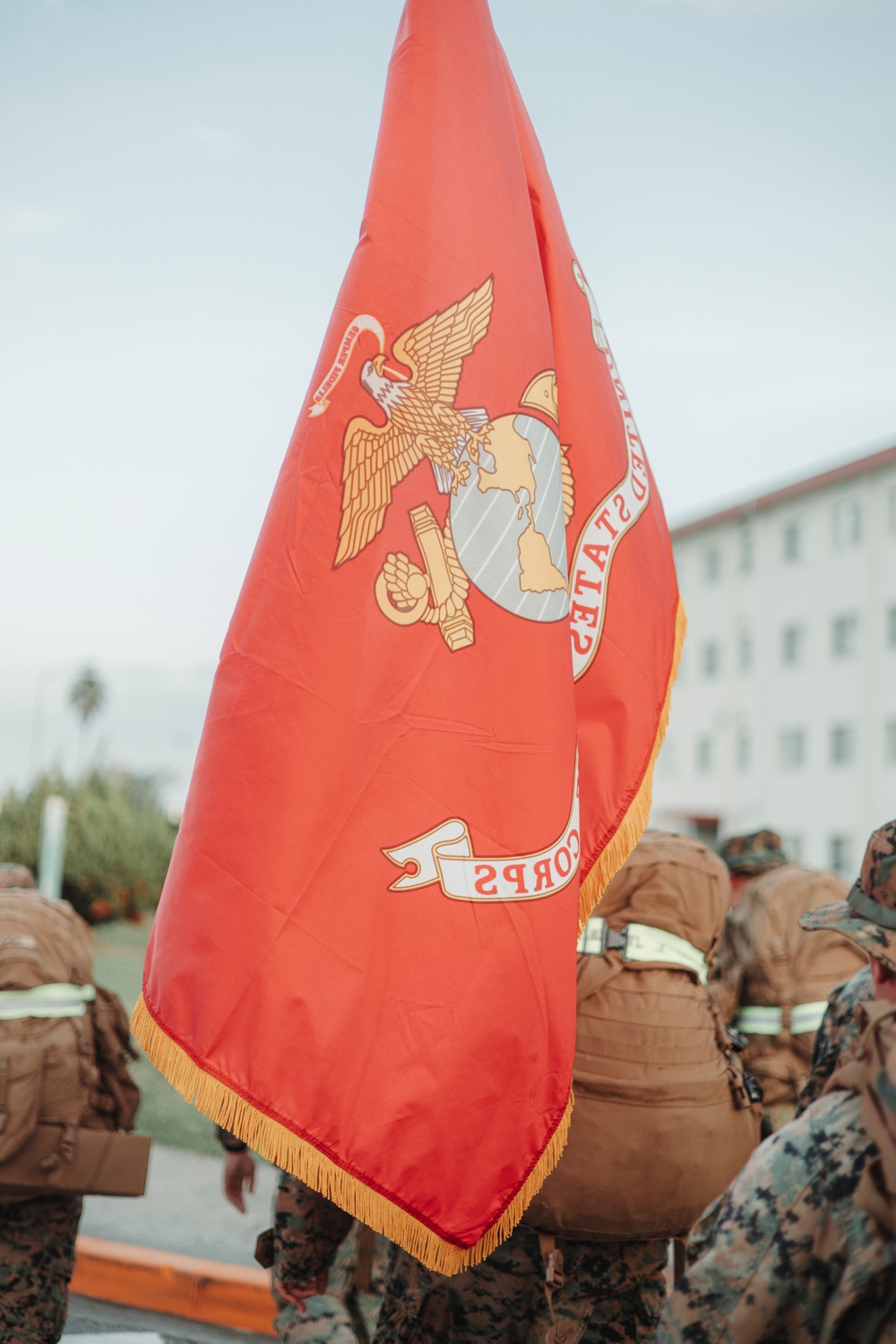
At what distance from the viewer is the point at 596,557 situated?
125 inches

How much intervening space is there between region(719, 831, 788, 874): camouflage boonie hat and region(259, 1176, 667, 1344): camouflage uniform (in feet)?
8.38

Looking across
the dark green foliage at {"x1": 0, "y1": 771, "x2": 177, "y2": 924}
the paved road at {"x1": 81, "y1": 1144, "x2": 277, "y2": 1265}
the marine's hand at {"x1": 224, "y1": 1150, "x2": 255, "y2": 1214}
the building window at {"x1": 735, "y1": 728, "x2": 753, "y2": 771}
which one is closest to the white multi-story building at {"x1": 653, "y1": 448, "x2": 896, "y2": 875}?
the building window at {"x1": 735, "y1": 728, "x2": 753, "y2": 771}

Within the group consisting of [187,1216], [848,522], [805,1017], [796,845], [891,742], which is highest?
[848,522]

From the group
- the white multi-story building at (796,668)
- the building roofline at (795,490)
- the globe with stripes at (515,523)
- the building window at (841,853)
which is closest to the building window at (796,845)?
the white multi-story building at (796,668)

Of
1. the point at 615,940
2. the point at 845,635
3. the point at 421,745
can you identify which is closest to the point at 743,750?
the point at 845,635

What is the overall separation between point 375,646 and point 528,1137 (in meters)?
1.13

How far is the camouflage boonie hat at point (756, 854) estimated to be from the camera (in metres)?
5.54

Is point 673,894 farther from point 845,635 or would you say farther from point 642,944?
point 845,635

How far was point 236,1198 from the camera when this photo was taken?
3664 millimetres

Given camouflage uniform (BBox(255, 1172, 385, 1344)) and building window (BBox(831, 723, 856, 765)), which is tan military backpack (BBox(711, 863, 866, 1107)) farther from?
building window (BBox(831, 723, 856, 765))

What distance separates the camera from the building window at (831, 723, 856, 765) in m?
40.2

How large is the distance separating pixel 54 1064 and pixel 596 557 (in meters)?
2.29

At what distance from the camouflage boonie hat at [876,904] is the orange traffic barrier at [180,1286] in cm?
447

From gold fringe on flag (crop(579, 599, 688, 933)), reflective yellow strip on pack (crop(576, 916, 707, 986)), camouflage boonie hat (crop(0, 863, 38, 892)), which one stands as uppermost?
gold fringe on flag (crop(579, 599, 688, 933))
